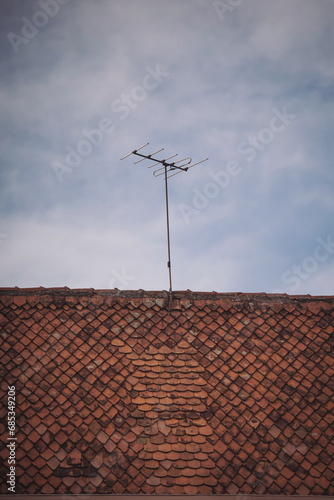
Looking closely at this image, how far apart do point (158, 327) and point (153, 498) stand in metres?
2.36

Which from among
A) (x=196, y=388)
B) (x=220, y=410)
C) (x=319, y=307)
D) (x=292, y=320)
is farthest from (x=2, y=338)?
(x=319, y=307)

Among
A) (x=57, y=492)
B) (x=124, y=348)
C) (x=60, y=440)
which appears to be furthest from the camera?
(x=124, y=348)

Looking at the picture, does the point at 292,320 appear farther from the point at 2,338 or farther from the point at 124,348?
the point at 2,338

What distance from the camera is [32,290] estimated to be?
6496 mm

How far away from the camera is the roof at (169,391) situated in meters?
5.02

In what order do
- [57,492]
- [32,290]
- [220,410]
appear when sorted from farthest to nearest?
[32,290]
[220,410]
[57,492]

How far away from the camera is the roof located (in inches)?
197

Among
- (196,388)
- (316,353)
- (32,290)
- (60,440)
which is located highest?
(32,290)

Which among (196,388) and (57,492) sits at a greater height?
(196,388)

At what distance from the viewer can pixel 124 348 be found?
6.06 metres

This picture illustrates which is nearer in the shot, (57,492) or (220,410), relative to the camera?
(57,492)

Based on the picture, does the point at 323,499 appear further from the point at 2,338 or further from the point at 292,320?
the point at 2,338

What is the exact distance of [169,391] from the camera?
18.7 ft

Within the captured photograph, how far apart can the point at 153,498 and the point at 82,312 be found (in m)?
2.86
